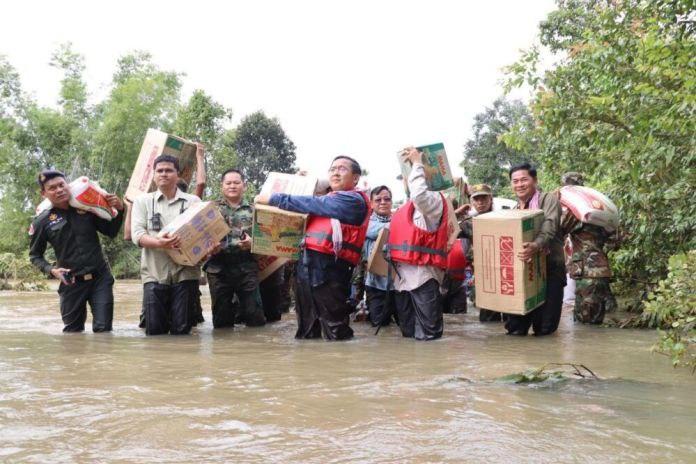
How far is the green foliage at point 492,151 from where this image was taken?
3700 centimetres

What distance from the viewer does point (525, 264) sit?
6.56 meters

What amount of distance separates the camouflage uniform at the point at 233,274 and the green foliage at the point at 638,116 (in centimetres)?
285

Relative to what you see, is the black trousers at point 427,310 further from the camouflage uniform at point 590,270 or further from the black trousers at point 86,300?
the black trousers at point 86,300

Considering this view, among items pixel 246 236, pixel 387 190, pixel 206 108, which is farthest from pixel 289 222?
pixel 206 108

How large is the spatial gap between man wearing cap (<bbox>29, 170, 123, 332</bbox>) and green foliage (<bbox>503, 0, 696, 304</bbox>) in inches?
161

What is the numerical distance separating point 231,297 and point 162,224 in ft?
4.56

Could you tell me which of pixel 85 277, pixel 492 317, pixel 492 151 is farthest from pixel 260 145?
pixel 85 277

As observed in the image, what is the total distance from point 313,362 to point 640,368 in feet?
7.18

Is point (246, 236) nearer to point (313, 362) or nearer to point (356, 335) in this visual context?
point (356, 335)

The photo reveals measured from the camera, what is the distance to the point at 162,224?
6.86 metres

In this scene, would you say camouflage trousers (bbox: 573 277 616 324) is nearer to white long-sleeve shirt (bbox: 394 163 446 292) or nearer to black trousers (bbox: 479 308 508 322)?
black trousers (bbox: 479 308 508 322)

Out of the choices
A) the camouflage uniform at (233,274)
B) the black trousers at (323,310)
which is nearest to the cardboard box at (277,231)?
the black trousers at (323,310)

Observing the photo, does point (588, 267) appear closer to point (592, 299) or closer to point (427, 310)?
point (592, 299)

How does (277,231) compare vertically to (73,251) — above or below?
above
